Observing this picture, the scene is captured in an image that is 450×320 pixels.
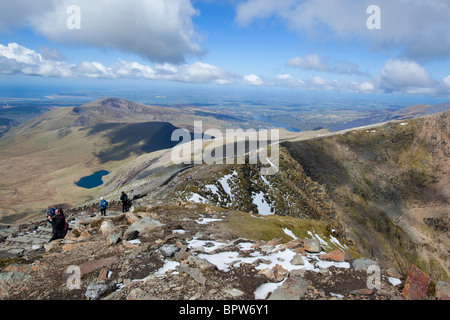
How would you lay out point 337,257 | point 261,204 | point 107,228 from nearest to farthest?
point 337,257, point 107,228, point 261,204

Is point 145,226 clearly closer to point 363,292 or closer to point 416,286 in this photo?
point 363,292

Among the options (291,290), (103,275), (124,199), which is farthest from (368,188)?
(103,275)

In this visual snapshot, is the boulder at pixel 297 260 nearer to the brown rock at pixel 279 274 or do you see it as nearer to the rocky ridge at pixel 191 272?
the rocky ridge at pixel 191 272

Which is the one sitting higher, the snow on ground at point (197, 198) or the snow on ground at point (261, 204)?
the snow on ground at point (197, 198)

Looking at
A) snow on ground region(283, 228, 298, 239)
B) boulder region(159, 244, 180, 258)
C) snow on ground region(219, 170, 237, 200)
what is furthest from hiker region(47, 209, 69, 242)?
snow on ground region(219, 170, 237, 200)

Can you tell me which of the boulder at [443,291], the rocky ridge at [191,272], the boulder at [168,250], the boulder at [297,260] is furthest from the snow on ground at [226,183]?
the boulder at [443,291]
